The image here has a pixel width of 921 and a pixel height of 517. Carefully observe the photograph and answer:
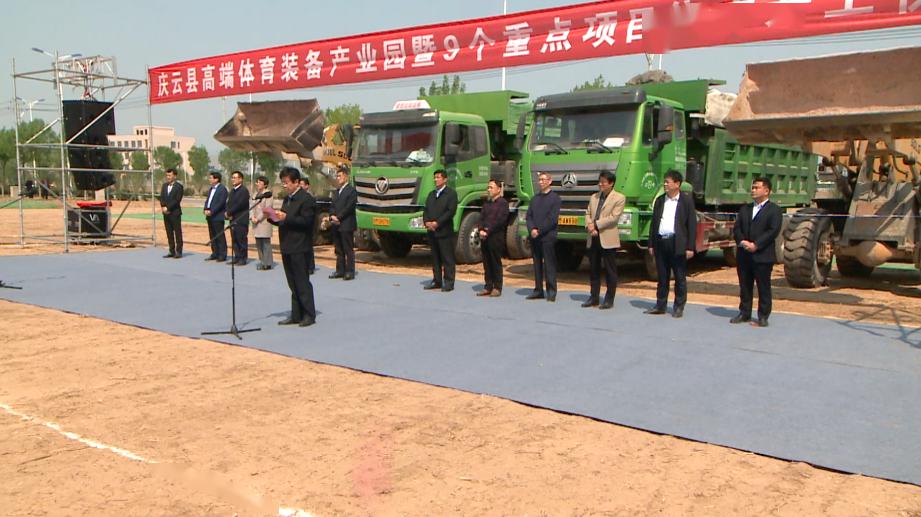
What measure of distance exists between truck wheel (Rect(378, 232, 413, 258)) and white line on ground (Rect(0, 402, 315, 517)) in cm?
969

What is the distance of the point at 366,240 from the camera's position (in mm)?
15633

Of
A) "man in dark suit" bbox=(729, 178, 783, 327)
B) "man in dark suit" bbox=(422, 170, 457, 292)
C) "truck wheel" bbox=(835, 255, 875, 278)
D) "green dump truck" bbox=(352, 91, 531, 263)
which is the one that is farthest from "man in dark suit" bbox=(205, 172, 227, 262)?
"truck wheel" bbox=(835, 255, 875, 278)

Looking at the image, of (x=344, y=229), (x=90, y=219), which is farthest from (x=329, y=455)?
(x=90, y=219)

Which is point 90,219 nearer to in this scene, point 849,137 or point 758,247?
point 758,247

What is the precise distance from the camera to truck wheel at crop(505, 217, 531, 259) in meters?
14.7

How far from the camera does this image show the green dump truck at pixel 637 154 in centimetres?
1089

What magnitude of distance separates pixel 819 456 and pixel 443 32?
27.2ft

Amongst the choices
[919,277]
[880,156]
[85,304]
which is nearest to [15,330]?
[85,304]

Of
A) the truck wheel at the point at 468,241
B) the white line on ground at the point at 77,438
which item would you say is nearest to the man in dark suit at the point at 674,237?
the truck wheel at the point at 468,241

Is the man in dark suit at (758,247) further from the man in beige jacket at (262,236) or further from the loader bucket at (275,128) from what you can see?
the loader bucket at (275,128)

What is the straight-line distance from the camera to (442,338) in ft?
25.3

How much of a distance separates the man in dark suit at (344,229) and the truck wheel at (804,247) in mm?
6477

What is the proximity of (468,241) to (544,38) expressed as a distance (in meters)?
4.56

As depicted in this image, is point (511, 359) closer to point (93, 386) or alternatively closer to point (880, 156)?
point (93, 386)
